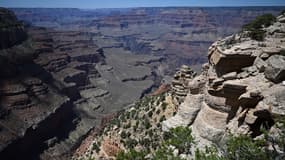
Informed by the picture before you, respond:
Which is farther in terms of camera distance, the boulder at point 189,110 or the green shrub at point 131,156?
the boulder at point 189,110

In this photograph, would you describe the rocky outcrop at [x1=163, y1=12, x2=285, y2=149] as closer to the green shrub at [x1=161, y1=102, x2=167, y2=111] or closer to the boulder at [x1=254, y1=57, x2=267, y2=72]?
the boulder at [x1=254, y1=57, x2=267, y2=72]

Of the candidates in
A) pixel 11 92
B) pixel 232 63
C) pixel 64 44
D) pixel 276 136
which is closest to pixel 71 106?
pixel 11 92

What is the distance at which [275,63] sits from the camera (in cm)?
2080

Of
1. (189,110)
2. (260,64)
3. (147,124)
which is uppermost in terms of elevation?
(260,64)

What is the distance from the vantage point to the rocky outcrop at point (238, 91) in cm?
2006

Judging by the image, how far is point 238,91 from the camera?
73.9 ft

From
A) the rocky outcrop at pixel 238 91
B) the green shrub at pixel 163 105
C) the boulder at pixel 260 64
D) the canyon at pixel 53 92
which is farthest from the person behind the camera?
the canyon at pixel 53 92

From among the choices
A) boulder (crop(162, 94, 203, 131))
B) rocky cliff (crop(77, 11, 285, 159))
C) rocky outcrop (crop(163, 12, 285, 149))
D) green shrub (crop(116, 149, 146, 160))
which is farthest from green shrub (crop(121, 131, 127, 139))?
green shrub (crop(116, 149, 146, 160))

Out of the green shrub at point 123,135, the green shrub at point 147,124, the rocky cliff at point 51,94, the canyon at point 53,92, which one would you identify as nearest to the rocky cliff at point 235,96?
the canyon at point 53,92

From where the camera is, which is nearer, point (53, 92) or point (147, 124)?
point (147, 124)

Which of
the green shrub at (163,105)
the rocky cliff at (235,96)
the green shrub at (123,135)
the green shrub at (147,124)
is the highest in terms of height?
the rocky cliff at (235,96)

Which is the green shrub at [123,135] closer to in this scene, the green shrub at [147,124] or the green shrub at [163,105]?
the green shrub at [147,124]

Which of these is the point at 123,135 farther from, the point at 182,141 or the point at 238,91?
the point at 238,91

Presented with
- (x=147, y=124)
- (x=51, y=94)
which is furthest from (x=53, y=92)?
(x=147, y=124)
